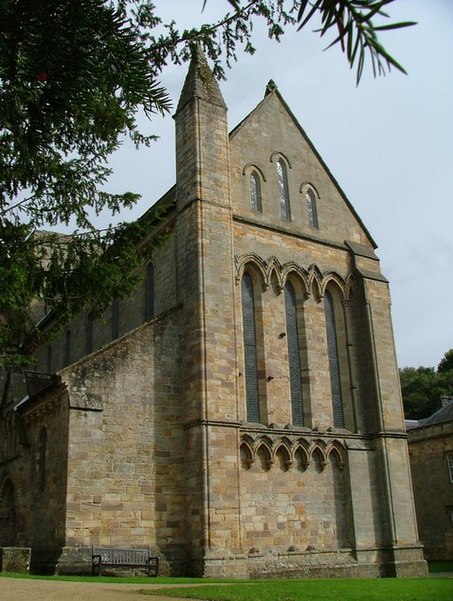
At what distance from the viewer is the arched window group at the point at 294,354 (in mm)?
20141

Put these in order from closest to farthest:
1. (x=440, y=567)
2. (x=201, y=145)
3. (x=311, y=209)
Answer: (x=201, y=145)
(x=311, y=209)
(x=440, y=567)

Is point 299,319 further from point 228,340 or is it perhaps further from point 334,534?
point 334,534

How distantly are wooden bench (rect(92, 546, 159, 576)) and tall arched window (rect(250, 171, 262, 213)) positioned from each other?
11433 mm

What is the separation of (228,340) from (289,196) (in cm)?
702

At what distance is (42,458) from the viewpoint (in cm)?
1925

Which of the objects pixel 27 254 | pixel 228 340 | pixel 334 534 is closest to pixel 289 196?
pixel 228 340

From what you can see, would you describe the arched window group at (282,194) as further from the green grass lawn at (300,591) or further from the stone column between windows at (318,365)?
the green grass lawn at (300,591)

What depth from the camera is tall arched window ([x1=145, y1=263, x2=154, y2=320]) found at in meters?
22.4

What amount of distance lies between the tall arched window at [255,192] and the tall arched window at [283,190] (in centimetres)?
98

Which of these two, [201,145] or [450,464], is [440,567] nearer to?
[450,464]

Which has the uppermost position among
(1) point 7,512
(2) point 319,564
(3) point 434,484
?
(3) point 434,484

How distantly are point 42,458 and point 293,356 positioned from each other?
840 cm

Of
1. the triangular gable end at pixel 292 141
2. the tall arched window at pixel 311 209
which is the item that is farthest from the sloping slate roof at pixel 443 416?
the tall arched window at pixel 311 209

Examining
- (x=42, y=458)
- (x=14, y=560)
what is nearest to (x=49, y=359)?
(x=42, y=458)
